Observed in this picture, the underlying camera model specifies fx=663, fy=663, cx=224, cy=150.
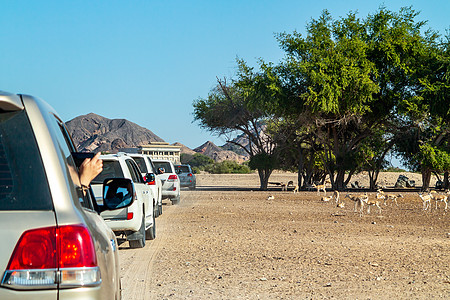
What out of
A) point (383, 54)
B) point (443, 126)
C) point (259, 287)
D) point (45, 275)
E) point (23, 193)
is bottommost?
point (259, 287)

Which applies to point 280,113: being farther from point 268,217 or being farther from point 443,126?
point 268,217

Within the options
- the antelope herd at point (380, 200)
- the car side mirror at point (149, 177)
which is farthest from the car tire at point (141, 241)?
the antelope herd at point (380, 200)

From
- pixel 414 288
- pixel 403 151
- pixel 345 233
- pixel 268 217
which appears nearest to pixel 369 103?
pixel 403 151

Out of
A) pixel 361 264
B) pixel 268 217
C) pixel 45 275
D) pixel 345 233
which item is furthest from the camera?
pixel 268 217

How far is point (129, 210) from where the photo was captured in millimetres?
12742

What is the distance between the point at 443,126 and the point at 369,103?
5.09 metres

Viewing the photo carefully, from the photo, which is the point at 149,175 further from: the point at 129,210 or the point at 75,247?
the point at 75,247

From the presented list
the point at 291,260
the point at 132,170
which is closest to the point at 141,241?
the point at 132,170

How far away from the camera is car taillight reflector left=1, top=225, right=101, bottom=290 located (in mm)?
2938

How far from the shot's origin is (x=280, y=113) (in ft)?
149

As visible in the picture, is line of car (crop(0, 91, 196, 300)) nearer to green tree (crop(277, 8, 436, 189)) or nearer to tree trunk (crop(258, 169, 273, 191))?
green tree (crop(277, 8, 436, 189))

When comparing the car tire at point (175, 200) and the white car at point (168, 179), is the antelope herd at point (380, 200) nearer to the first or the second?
the white car at point (168, 179)

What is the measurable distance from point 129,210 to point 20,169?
9728 mm

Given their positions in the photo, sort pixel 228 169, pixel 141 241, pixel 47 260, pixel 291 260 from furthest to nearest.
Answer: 1. pixel 228 169
2. pixel 141 241
3. pixel 291 260
4. pixel 47 260
